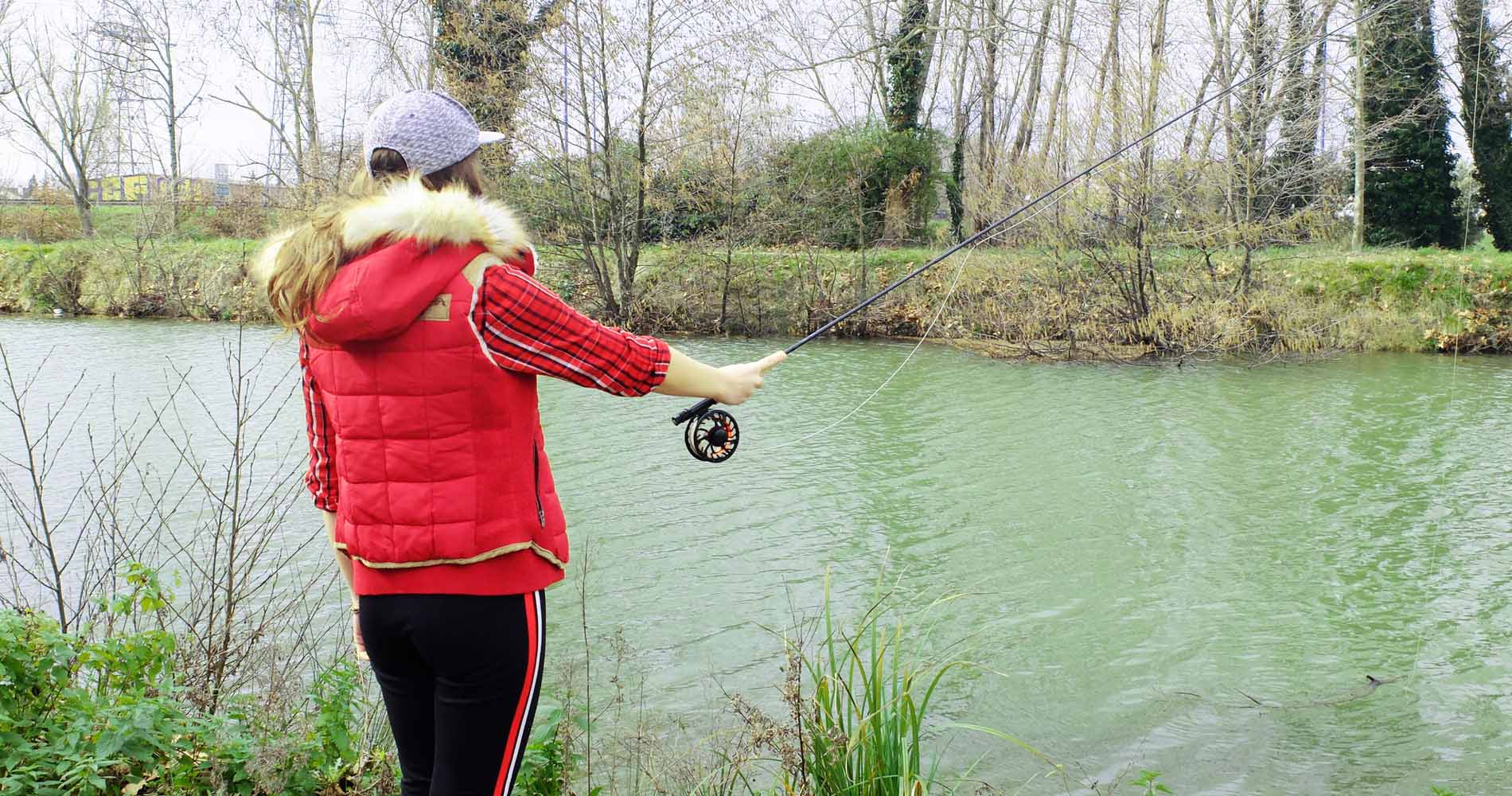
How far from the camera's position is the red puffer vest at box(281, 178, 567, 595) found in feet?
5.69

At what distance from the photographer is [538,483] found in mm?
1875

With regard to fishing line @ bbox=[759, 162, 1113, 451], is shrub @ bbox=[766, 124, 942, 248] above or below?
above

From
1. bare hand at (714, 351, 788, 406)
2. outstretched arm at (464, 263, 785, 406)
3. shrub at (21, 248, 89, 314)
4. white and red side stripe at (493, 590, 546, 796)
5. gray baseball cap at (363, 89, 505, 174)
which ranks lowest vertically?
white and red side stripe at (493, 590, 546, 796)

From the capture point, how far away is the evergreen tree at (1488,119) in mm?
19297

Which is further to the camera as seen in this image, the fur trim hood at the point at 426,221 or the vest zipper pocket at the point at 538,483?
the vest zipper pocket at the point at 538,483

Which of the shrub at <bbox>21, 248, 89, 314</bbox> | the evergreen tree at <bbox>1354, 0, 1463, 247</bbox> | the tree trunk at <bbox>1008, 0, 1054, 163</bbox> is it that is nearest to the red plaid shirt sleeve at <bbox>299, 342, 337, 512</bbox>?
the tree trunk at <bbox>1008, 0, 1054, 163</bbox>

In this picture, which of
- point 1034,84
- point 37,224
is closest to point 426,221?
point 1034,84

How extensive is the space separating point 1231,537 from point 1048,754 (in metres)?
3.08

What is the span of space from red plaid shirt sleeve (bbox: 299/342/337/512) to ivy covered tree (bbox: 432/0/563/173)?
48.6ft

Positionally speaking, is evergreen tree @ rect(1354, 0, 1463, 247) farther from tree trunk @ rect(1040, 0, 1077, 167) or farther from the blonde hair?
the blonde hair

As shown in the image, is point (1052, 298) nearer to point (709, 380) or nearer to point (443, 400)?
point (709, 380)

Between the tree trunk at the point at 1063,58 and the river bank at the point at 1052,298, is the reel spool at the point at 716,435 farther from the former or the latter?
the tree trunk at the point at 1063,58

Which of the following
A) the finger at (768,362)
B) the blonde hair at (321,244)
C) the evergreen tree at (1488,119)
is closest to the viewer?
the blonde hair at (321,244)

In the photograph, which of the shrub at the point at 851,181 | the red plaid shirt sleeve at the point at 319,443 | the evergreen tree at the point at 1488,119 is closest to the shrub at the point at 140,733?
the red plaid shirt sleeve at the point at 319,443
